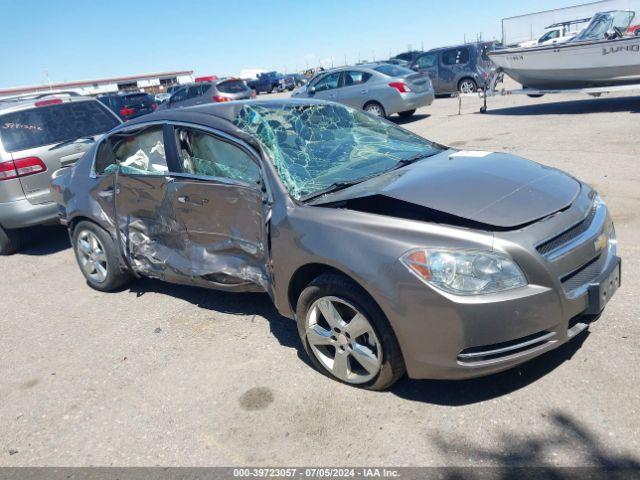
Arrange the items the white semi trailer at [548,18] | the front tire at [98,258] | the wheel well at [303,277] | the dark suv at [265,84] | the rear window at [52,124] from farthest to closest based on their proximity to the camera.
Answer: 1. the dark suv at [265,84]
2. the white semi trailer at [548,18]
3. the rear window at [52,124]
4. the front tire at [98,258]
5. the wheel well at [303,277]

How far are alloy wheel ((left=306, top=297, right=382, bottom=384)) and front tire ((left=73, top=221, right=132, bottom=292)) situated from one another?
243 cm

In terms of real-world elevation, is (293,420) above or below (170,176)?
below

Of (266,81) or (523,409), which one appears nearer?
(523,409)

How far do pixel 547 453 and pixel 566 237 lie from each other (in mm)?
1096

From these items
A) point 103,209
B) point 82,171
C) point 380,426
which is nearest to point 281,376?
point 380,426

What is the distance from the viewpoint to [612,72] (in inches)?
463

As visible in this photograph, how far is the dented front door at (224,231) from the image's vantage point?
3.68m

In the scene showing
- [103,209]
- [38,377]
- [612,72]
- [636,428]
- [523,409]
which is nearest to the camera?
[636,428]

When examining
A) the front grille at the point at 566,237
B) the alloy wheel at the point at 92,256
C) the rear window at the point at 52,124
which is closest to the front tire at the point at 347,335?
the front grille at the point at 566,237

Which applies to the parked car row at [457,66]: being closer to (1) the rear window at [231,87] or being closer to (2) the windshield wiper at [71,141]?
(1) the rear window at [231,87]

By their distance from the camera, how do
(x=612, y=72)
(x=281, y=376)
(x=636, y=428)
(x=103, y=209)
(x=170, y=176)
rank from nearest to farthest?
(x=636, y=428) → (x=281, y=376) → (x=170, y=176) → (x=103, y=209) → (x=612, y=72)

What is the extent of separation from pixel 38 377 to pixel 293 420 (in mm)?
2051

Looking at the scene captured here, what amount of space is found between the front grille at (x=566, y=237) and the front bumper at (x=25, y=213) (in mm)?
5485

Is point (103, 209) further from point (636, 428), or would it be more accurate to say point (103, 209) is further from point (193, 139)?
point (636, 428)
